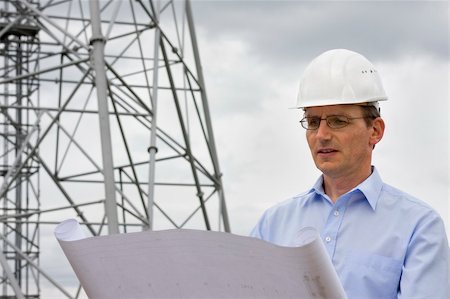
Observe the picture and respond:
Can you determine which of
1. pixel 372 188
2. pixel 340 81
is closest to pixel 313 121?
pixel 340 81

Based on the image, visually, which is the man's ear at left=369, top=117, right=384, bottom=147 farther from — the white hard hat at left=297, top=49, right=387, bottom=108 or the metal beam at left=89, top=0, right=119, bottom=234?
the metal beam at left=89, top=0, right=119, bottom=234

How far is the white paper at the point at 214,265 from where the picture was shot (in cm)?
268

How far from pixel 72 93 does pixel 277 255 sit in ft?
30.8

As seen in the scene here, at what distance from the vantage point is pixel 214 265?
8.90 feet

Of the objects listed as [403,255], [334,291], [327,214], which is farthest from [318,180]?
[334,291]

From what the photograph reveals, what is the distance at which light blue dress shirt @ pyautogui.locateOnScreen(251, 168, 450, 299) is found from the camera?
308 cm

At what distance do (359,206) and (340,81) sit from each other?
445mm

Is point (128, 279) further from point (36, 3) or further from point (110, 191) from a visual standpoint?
point (36, 3)

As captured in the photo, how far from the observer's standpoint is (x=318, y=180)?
3.57m

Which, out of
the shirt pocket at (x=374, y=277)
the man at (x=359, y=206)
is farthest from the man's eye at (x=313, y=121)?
the shirt pocket at (x=374, y=277)

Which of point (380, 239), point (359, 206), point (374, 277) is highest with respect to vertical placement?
point (359, 206)

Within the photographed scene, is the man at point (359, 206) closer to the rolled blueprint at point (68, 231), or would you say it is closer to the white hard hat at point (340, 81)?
the white hard hat at point (340, 81)

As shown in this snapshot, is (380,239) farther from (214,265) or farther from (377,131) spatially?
(214,265)

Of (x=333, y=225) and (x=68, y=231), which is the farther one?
(x=333, y=225)
